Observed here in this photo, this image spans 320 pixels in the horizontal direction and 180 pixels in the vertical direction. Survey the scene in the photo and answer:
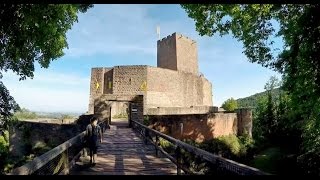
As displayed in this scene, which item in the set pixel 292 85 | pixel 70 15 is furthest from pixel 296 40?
pixel 70 15

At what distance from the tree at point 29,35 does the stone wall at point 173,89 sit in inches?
995

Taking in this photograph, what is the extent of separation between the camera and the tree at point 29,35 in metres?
9.34

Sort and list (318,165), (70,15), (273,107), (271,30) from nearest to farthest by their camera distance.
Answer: (271,30)
(70,15)
(318,165)
(273,107)

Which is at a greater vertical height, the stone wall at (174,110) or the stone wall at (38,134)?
the stone wall at (174,110)

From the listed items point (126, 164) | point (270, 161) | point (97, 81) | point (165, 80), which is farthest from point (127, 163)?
point (165, 80)

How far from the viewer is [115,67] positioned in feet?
140

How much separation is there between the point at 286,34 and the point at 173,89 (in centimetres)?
3542

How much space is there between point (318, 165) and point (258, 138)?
719 inches

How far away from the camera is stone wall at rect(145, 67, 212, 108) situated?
4269 cm

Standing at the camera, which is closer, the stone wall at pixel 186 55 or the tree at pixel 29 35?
the tree at pixel 29 35

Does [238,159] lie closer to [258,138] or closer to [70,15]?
[258,138]

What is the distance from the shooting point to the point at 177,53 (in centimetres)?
4950

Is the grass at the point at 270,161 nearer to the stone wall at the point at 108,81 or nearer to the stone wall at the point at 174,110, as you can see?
the stone wall at the point at 174,110

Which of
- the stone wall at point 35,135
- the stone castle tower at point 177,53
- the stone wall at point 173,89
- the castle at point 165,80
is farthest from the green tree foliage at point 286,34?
the stone castle tower at point 177,53
